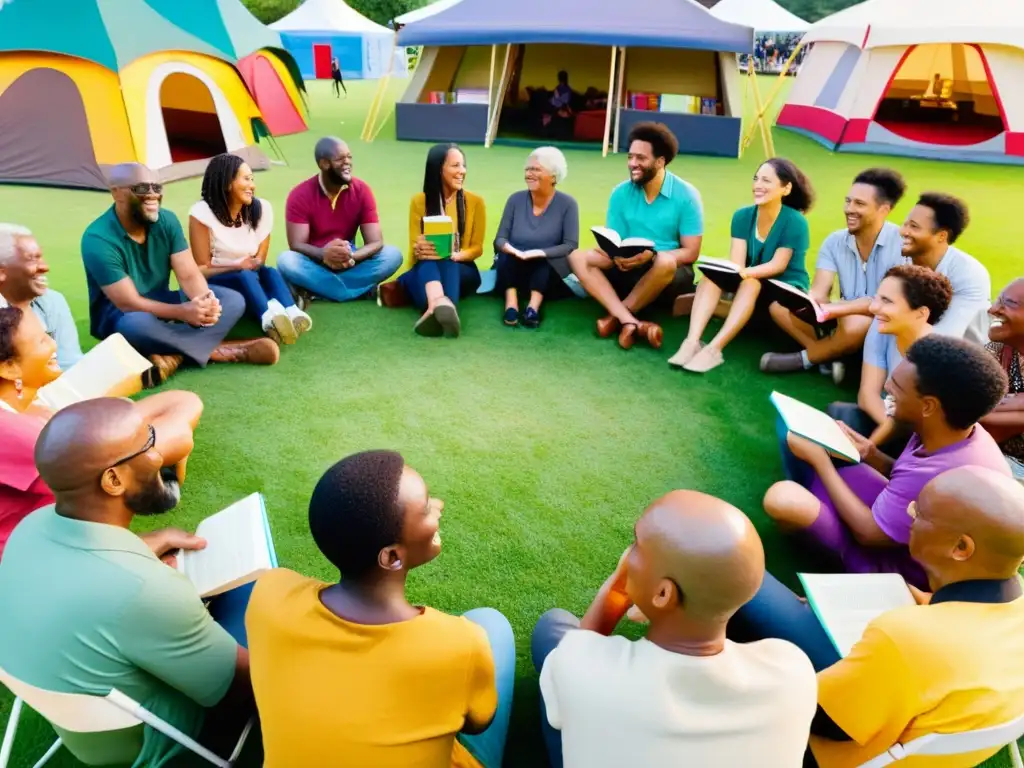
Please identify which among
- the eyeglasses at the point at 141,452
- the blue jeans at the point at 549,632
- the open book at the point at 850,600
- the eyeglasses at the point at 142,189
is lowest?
the blue jeans at the point at 549,632

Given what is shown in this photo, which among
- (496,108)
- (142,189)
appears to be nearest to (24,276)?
(142,189)

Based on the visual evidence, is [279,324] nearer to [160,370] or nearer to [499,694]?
[160,370]

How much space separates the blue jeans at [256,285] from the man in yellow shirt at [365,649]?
358cm

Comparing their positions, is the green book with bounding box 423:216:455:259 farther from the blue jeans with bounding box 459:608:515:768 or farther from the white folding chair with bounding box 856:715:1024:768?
the white folding chair with bounding box 856:715:1024:768

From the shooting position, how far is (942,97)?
50.7 ft

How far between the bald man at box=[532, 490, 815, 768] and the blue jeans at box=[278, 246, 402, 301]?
14.6 feet

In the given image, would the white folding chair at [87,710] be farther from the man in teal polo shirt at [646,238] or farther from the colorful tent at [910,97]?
the colorful tent at [910,97]

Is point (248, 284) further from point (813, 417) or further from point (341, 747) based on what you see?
point (341, 747)

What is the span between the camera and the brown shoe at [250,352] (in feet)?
15.0

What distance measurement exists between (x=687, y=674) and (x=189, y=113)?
12.5 meters

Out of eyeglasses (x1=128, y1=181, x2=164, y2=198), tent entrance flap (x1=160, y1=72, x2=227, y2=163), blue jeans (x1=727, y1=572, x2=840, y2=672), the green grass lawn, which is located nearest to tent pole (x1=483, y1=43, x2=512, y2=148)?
tent entrance flap (x1=160, y1=72, x2=227, y2=163)

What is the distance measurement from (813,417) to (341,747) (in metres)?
2.31

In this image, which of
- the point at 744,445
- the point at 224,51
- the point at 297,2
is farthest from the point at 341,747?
the point at 297,2

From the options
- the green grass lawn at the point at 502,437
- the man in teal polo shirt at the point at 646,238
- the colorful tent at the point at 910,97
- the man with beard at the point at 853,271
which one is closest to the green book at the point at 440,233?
the green grass lawn at the point at 502,437
